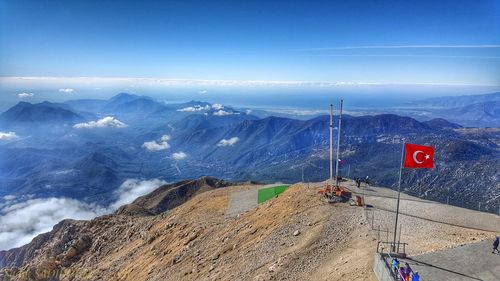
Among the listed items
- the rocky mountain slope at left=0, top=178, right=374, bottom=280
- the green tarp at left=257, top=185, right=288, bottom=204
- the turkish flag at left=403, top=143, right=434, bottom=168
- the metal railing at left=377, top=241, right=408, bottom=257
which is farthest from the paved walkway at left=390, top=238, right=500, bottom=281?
the green tarp at left=257, top=185, right=288, bottom=204

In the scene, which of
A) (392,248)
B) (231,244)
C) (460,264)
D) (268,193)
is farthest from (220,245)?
(460,264)

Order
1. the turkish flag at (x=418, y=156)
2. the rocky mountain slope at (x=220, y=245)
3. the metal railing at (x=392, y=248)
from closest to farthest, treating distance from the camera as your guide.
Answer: the turkish flag at (x=418, y=156), the metal railing at (x=392, y=248), the rocky mountain slope at (x=220, y=245)

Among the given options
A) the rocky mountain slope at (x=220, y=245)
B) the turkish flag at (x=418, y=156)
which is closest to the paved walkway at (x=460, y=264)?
the rocky mountain slope at (x=220, y=245)

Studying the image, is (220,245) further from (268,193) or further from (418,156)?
(418,156)

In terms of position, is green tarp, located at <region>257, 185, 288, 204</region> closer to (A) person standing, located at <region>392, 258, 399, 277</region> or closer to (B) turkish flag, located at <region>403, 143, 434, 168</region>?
(B) turkish flag, located at <region>403, 143, 434, 168</region>

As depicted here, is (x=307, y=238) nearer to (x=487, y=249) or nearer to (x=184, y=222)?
(x=487, y=249)

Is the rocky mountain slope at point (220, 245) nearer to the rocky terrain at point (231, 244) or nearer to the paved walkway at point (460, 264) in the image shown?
the rocky terrain at point (231, 244)
